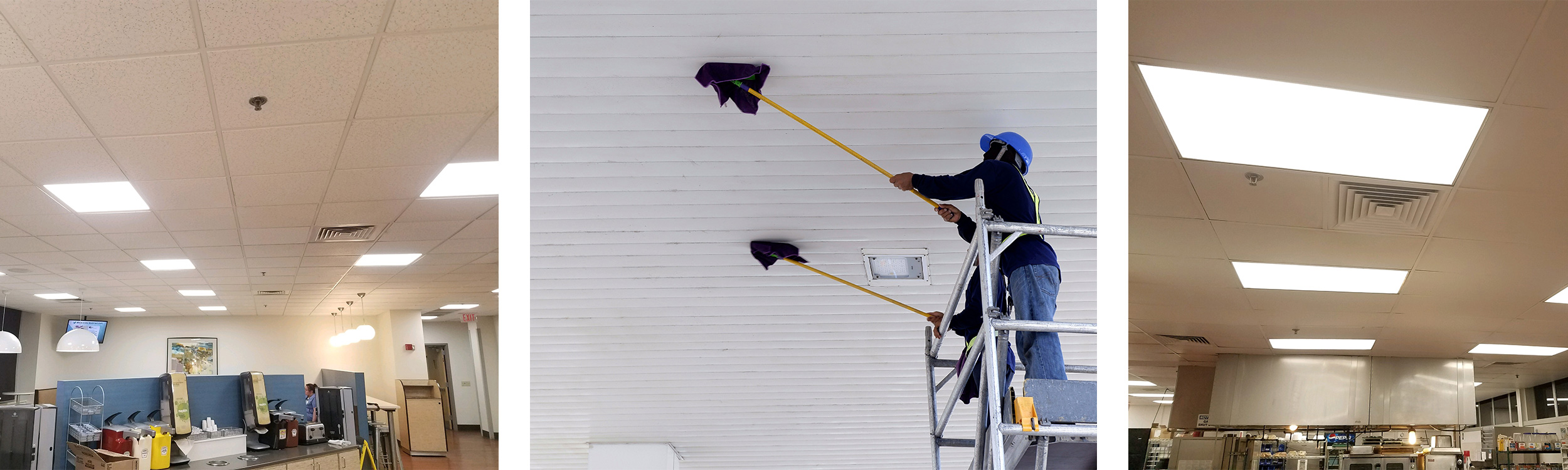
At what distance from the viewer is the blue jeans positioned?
2199 millimetres

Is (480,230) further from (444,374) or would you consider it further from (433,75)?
(444,374)

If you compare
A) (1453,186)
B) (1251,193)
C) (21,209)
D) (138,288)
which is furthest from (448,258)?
(1453,186)

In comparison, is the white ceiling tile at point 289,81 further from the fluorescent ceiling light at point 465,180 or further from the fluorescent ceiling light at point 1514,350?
the fluorescent ceiling light at point 1514,350

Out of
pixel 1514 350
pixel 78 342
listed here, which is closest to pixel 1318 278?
pixel 1514 350

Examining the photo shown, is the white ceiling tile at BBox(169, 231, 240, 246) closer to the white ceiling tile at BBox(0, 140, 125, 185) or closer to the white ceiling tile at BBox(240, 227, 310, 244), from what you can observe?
the white ceiling tile at BBox(240, 227, 310, 244)

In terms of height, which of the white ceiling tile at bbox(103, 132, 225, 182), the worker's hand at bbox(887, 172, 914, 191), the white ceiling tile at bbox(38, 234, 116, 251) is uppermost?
the white ceiling tile at bbox(103, 132, 225, 182)

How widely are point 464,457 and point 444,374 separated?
475 cm

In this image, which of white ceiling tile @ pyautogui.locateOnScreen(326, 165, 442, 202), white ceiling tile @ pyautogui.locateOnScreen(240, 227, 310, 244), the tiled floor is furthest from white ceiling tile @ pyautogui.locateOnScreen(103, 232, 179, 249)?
the tiled floor

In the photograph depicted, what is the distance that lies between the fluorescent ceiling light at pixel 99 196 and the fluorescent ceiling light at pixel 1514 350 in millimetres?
8871

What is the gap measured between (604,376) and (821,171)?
2.41 m

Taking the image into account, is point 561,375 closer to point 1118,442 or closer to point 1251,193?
point 1251,193

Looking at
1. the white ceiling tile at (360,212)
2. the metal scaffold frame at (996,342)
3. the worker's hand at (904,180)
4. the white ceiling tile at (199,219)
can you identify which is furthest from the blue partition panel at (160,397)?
the metal scaffold frame at (996,342)

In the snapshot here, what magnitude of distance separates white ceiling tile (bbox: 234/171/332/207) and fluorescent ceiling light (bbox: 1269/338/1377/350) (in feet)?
19.5

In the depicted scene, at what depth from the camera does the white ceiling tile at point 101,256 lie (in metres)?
6.78
